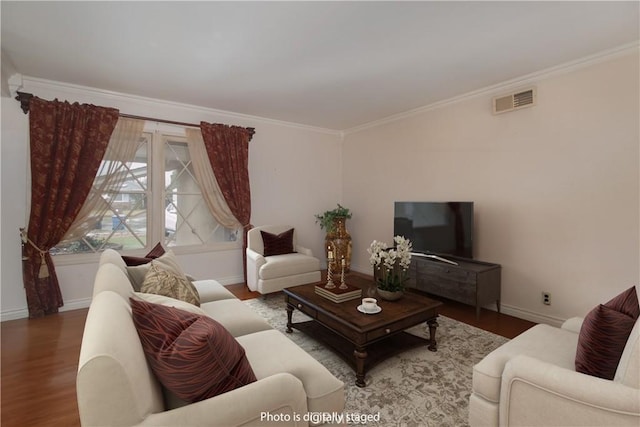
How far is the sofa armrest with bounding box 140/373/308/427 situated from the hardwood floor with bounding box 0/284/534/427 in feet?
4.63

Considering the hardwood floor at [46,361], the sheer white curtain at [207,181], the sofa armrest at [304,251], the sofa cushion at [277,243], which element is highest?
the sheer white curtain at [207,181]

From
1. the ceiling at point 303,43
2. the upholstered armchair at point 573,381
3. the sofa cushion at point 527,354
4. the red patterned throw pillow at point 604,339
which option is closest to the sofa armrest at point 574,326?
the sofa cushion at point 527,354

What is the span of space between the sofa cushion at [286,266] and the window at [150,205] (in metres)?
1.21

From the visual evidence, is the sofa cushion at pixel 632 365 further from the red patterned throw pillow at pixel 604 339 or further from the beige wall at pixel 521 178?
the beige wall at pixel 521 178

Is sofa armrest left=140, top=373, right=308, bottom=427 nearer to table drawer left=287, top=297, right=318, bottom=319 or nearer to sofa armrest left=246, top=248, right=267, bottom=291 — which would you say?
table drawer left=287, top=297, right=318, bottom=319

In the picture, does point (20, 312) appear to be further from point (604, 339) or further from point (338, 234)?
point (604, 339)

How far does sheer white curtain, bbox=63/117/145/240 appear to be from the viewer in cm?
358

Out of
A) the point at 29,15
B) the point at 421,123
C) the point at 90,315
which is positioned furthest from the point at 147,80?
the point at 421,123

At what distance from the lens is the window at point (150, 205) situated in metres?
3.72

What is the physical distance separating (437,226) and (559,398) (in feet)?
8.83

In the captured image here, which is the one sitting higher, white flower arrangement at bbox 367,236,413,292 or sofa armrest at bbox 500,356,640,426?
white flower arrangement at bbox 367,236,413,292

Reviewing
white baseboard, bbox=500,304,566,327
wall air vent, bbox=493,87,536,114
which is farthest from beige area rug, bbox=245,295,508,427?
wall air vent, bbox=493,87,536,114

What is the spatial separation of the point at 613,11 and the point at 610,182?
1439 millimetres

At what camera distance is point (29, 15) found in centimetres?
221
